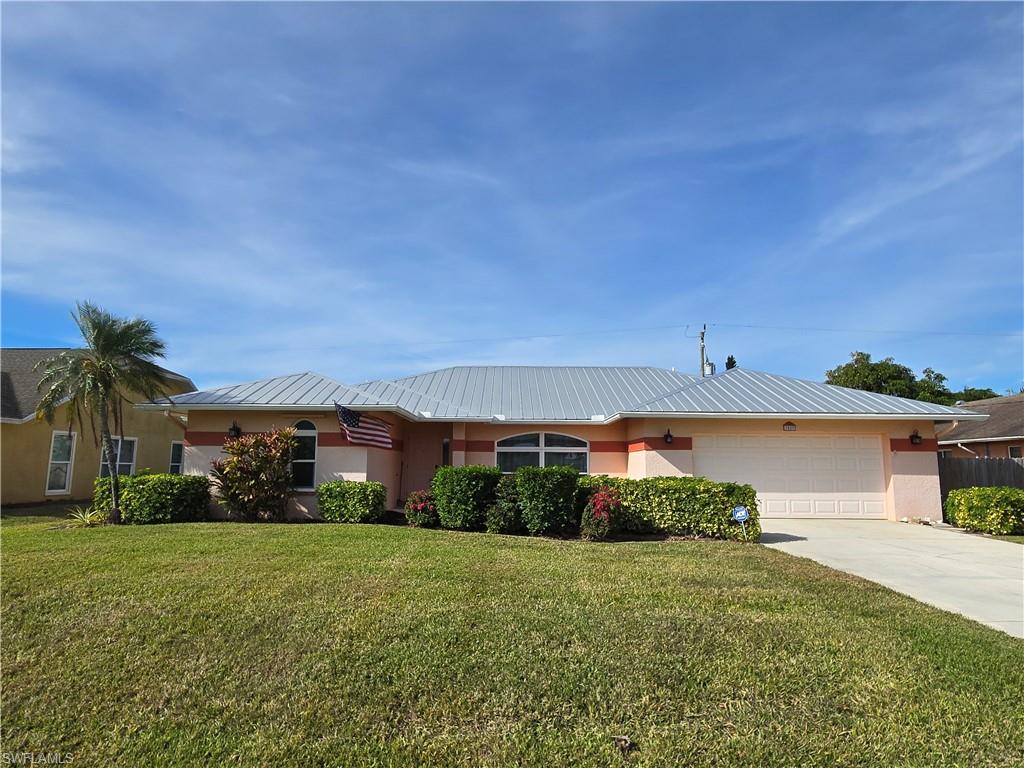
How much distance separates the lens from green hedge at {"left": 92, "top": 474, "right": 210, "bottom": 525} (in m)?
13.4

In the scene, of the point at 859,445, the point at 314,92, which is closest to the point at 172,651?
the point at 314,92

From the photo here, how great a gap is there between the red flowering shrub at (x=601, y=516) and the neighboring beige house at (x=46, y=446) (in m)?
11.9

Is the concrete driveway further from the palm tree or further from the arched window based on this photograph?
the palm tree

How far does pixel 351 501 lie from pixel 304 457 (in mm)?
2200

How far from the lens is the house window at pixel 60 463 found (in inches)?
741

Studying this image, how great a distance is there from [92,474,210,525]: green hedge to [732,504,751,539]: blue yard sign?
1174cm

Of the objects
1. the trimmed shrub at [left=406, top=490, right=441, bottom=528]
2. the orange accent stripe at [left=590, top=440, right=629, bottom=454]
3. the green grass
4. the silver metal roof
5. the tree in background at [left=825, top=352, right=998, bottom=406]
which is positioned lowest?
the green grass

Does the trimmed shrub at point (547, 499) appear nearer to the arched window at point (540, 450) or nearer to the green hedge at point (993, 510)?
the arched window at point (540, 450)

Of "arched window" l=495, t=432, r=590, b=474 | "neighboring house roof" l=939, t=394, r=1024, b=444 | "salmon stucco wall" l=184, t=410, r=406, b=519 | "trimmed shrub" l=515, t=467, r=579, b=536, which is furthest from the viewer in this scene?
"neighboring house roof" l=939, t=394, r=1024, b=444

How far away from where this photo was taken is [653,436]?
16203 millimetres

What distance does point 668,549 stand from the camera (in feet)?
33.2

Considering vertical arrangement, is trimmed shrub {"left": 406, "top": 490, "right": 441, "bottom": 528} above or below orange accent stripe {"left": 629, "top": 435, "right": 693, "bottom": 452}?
below

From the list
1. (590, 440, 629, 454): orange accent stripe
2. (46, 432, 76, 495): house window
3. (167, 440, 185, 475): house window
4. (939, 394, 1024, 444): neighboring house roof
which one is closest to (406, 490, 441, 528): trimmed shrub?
(590, 440, 629, 454): orange accent stripe

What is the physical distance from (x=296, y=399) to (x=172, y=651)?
413 inches
